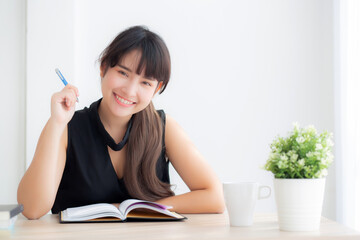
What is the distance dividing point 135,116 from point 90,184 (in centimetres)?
33

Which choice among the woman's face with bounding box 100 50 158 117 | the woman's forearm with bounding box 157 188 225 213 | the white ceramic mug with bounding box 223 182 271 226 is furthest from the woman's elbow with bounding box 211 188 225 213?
the woman's face with bounding box 100 50 158 117

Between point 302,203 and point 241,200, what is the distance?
0.50 feet

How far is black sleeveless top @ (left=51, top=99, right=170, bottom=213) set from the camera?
1.67 metres

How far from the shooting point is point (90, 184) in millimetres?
1674

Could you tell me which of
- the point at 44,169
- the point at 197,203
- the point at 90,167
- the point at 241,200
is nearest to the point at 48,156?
the point at 44,169

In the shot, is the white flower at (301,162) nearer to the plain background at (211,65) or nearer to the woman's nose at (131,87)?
the woman's nose at (131,87)

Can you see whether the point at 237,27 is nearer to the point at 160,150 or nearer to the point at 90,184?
the point at 160,150

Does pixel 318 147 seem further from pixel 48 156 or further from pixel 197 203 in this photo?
pixel 48 156

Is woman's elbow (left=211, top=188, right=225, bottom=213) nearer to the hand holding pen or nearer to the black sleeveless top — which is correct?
the black sleeveless top

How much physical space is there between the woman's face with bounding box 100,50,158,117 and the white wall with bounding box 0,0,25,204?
125cm

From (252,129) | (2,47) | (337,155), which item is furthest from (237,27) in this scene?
(2,47)

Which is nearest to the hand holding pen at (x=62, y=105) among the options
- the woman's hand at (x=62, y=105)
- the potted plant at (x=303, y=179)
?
the woman's hand at (x=62, y=105)

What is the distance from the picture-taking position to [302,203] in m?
0.96

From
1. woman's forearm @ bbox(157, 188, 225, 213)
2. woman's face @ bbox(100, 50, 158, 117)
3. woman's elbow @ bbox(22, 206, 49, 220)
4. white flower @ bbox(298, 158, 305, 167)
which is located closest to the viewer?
white flower @ bbox(298, 158, 305, 167)
